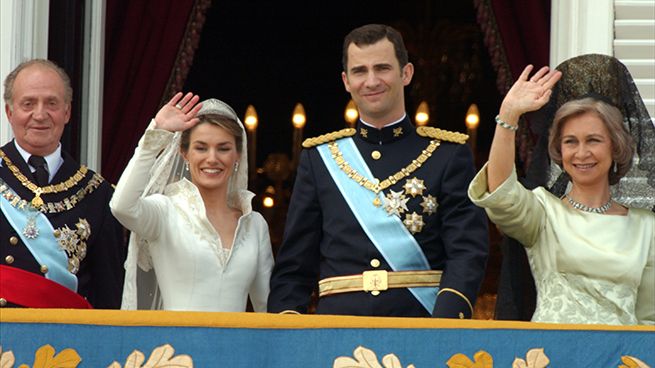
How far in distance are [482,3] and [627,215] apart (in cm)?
351

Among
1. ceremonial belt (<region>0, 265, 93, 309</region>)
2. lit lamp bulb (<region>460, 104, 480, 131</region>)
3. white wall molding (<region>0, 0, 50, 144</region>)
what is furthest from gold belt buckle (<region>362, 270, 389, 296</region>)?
lit lamp bulb (<region>460, 104, 480, 131</region>)

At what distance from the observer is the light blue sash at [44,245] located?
4645 millimetres

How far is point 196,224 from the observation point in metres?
4.77

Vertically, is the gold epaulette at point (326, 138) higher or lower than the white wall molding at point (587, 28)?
lower

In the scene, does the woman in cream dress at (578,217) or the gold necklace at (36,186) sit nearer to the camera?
the woman in cream dress at (578,217)

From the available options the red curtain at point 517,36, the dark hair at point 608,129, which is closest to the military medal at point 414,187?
the dark hair at point 608,129

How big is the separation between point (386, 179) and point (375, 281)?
1.07ft

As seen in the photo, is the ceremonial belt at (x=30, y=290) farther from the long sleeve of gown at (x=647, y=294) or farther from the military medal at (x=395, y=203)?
the long sleeve of gown at (x=647, y=294)

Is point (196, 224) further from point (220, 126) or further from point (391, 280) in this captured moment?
point (391, 280)

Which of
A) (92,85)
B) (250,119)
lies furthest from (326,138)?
(250,119)

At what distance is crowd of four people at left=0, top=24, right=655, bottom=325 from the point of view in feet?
14.6

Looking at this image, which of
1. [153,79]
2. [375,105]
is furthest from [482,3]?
[375,105]

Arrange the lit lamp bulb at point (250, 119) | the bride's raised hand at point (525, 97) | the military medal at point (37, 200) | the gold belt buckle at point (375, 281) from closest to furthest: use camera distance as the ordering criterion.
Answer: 1. the bride's raised hand at point (525, 97)
2. the gold belt buckle at point (375, 281)
3. the military medal at point (37, 200)
4. the lit lamp bulb at point (250, 119)

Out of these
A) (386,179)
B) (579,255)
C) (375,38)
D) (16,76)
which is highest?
(375,38)
